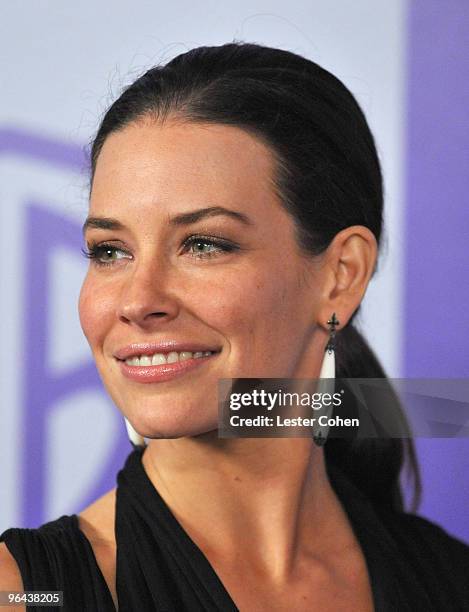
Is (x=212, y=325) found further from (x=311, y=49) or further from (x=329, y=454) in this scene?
(x=311, y=49)

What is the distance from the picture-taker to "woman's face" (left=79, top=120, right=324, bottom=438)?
50.6 inches

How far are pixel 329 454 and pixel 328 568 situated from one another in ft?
1.01

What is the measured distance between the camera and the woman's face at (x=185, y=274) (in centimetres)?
129

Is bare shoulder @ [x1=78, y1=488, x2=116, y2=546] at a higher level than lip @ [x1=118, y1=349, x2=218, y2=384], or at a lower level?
lower

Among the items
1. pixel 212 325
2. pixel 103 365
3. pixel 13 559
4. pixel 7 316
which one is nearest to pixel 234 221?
pixel 212 325

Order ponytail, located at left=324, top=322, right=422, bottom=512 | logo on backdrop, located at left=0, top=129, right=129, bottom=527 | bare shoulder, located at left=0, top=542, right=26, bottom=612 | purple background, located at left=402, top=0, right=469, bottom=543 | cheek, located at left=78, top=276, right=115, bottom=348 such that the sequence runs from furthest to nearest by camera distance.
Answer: purple background, located at left=402, top=0, right=469, bottom=543, logo on backdrop, located at left=0, top=129, right=129, bottom=527, ponytail, located at left=324, top=322, right=422, bottom=512, cheek, located at left=78, top=276, right=115, bottom=348, bare shoulder, located at left=0, top=542, right=26, bottom=612

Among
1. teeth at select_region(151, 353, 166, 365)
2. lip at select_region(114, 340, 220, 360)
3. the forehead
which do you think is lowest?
teeth at select_region(151, 353, 166, 365)

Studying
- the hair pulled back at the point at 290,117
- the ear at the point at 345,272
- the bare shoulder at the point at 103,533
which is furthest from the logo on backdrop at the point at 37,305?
the ear at the point at 345,272

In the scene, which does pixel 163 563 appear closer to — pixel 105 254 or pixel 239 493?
pixel 239 493

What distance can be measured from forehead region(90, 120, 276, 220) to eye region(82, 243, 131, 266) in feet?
0.18

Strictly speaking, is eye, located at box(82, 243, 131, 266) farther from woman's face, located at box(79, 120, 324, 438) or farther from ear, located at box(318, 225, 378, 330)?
ear, located at box(318, 225, 378, 330)

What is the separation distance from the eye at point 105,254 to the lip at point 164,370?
0.51 ft

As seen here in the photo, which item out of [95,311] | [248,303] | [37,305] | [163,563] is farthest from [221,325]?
[37,305]

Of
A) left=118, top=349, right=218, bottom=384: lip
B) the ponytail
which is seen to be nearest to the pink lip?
left=118, top=349, right=218, bottom=384: lip
